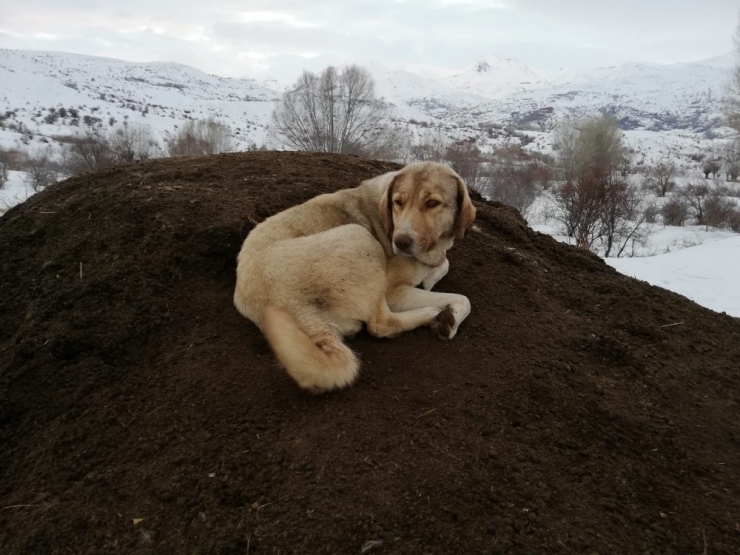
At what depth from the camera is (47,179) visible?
2506 centimetres

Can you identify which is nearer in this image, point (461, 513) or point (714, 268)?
point (461, 513)

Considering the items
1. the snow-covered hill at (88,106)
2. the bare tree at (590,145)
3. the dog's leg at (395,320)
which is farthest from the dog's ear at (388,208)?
the snow-covered hill at (88,106)

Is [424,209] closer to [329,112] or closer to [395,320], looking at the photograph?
[395,320]

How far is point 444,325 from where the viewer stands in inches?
141

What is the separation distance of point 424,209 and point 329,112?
24.2 metres

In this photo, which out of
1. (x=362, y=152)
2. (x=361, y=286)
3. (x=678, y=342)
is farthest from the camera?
(x=362, y=152)

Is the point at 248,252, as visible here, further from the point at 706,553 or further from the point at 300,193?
the point at 706,553

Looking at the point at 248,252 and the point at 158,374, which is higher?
the point at 248,252

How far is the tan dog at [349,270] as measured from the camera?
2.85 m

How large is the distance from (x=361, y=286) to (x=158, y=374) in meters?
1.65

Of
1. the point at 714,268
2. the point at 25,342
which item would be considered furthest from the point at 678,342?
the point at 714,268

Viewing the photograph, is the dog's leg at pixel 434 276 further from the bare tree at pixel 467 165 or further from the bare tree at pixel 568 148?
the bare tree at pixel 568 148

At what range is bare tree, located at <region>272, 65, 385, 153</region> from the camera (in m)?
25.9

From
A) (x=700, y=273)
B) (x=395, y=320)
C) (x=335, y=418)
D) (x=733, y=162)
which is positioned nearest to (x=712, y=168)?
(x=733, y=162)
